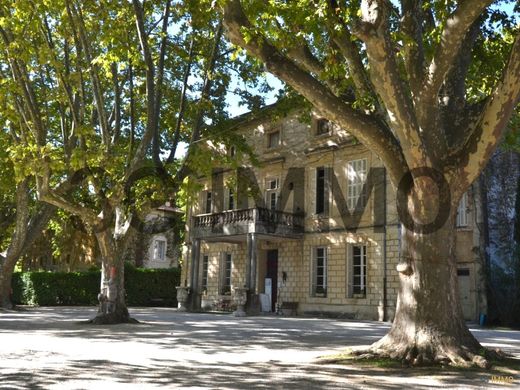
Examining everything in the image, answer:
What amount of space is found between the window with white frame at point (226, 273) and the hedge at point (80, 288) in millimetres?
6292

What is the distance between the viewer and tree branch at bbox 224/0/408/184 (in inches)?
336

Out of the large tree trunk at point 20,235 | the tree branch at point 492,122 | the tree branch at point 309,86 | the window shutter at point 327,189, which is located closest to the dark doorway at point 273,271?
the window shutter at point 327,189

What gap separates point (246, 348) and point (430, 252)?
12.3 ft

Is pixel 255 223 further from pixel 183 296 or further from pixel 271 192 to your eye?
pixel 183 296

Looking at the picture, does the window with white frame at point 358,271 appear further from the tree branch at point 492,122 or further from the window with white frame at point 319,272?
the tree branch at point 492,122

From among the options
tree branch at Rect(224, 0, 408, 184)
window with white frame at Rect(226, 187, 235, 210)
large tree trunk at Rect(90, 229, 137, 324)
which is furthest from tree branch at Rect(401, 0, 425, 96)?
window with white frame at Rect(226, 187, 235, 210)

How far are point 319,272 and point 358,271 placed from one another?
2158 millimetres

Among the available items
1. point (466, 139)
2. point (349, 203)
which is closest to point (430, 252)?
point (466, 139)

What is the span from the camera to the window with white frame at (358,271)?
2208 centimetres

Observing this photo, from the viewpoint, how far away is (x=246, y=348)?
392 inches

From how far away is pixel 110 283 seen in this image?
15500mm

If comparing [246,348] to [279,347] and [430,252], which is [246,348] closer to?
[279,347]

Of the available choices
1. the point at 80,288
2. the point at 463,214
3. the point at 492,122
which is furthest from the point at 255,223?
the point at 492,122

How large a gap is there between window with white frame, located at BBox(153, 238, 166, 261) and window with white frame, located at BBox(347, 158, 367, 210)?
94.2ft
